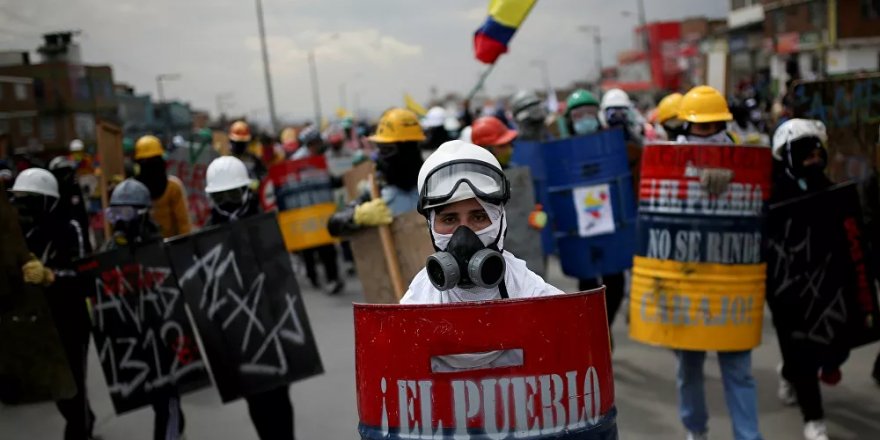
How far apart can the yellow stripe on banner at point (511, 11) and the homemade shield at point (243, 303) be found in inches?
127

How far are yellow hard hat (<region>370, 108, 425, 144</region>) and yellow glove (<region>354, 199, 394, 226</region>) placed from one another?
2.09 feet

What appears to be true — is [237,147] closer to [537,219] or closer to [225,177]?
[225,177]

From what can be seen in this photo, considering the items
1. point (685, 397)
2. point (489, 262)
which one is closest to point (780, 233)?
point (685, 397)

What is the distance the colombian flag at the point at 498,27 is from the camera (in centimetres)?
709

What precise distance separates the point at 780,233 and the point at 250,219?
2.75 metres

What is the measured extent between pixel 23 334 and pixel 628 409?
357 cm

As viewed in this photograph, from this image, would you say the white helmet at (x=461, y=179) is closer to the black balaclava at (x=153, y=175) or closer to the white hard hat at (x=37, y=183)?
the white hard hat at (x=37, y=183)

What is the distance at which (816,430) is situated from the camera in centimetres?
468

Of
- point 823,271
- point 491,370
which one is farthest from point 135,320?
point 823,271

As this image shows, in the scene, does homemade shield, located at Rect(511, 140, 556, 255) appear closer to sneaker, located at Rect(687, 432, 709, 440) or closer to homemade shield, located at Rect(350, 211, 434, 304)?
homemade shield, located at Rect(350, 211, 434, 304)

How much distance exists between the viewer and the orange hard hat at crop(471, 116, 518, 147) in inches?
206

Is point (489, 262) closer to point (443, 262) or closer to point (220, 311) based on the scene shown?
point (443, 262)

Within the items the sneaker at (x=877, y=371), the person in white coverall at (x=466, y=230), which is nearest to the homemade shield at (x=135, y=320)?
the person in white coverall at (x=466, y=230)

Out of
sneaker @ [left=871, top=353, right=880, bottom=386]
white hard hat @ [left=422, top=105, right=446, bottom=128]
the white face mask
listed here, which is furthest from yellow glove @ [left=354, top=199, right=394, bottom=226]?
white hard hat @ [left=422, top=105, right=446, bottom=128]
